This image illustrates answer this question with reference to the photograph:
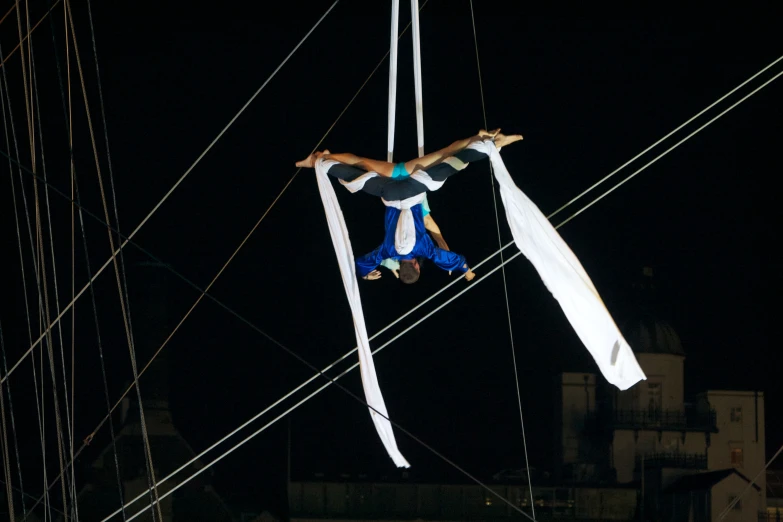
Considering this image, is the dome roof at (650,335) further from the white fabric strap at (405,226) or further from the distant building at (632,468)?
the white fabric strap at (405,226)

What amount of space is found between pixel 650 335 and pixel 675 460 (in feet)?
11.7

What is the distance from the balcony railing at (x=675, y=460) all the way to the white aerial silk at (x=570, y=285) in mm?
30947

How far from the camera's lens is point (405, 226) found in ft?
28.6

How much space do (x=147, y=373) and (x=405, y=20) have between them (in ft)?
47.4

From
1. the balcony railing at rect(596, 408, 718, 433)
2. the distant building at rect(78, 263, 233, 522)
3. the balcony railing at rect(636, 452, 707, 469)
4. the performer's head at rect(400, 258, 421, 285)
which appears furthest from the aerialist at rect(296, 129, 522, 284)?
the balcony railing at rect(596, 408, 718, 433)

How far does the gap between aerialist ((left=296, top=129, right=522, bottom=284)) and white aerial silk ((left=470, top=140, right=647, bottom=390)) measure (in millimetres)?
194

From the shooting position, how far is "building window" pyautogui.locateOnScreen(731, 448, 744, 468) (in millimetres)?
39500

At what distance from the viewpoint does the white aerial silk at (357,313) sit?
8.37 m

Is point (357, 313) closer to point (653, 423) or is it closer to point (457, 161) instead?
point (457, 161)

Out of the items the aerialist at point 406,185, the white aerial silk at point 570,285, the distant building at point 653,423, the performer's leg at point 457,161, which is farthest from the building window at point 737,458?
the white aerial silk at point 570,285

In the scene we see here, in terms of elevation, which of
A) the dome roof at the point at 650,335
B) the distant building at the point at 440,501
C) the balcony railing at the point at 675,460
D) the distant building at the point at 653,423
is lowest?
the distant building at the point at 440,501

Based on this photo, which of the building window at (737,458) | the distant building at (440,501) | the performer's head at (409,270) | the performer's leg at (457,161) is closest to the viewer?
the performer's leg at (457,161)

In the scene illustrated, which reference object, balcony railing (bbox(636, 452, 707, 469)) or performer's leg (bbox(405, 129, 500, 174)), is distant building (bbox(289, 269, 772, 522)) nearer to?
balcony railing (bbox(636, 452, 707, 469))

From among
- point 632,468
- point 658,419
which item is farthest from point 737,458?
point 632,468
